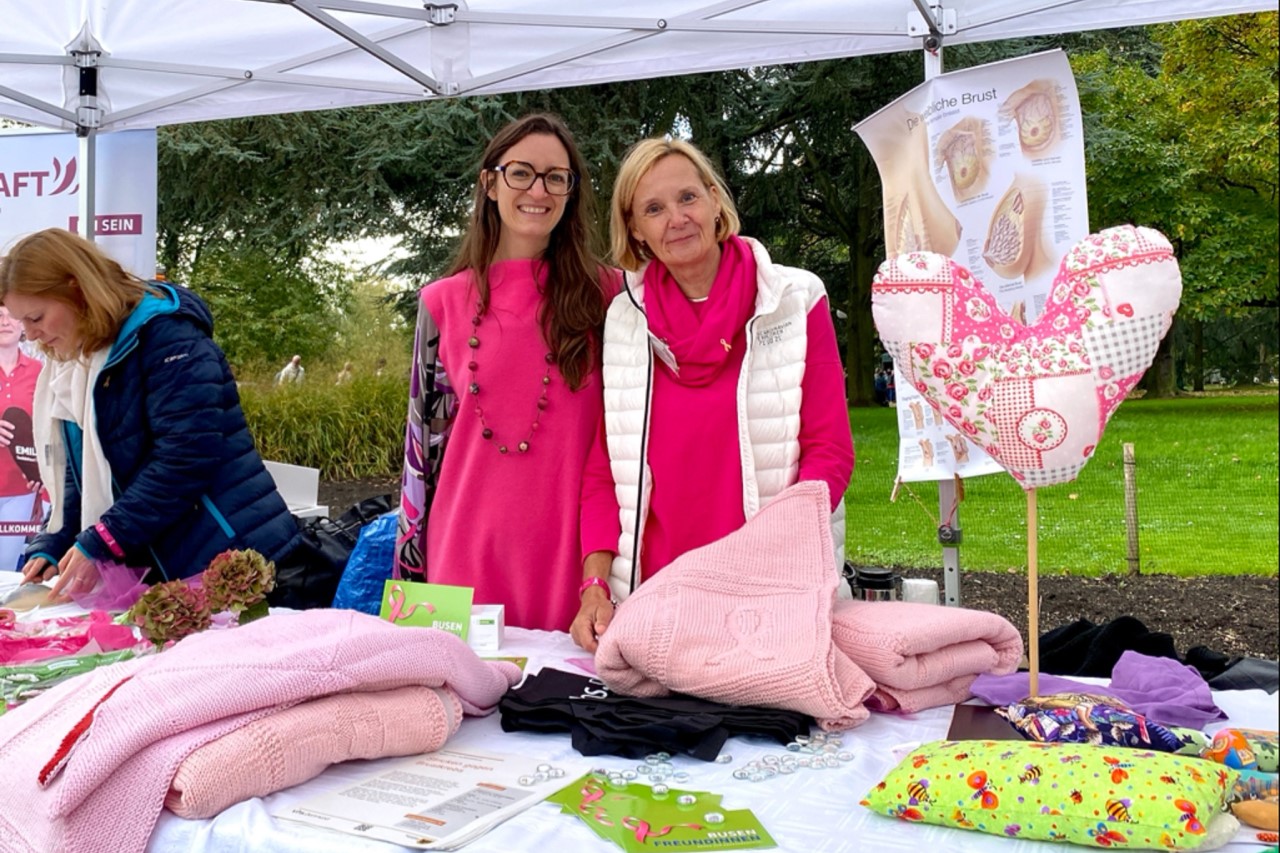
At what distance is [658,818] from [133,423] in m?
1.52

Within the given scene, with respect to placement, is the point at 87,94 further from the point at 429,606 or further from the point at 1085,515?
the point at 1085,515

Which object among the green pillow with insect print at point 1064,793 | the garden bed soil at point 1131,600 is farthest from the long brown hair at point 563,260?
the garden bed soil at point 1131,600

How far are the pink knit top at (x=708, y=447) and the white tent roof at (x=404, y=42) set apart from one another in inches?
48.2

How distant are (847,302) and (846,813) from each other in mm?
9941

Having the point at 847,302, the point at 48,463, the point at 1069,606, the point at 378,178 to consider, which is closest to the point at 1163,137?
the point at 847,302

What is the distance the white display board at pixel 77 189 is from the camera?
372 cm

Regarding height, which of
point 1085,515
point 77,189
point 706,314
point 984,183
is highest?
point 77,189

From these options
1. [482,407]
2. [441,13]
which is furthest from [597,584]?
[441,13]

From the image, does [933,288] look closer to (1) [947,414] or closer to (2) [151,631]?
(1) [947,414]

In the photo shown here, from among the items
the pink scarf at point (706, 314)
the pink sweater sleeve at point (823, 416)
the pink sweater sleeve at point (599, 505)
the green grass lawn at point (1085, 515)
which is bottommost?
the green grass lawn at point (1085, 515)

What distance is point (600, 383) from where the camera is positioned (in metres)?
2.02

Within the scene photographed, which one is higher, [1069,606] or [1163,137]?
[1163,137]

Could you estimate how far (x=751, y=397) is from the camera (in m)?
1.78

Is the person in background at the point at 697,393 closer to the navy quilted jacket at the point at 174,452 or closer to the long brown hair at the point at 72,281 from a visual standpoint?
the navy quilted jacket at the point at 174,452
